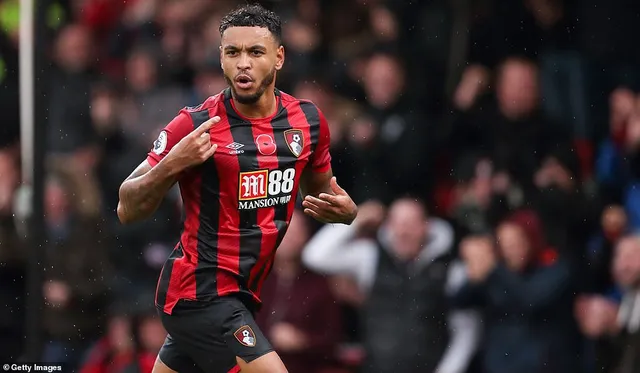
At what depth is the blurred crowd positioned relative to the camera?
8633 mm

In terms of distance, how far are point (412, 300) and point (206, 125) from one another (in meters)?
3.45

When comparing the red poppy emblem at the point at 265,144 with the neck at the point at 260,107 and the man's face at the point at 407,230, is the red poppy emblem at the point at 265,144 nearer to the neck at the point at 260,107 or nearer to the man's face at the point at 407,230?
the neck at the point at 260,107

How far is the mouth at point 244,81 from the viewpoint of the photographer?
18.6ft

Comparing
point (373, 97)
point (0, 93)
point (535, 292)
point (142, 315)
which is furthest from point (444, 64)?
point (0, 93)

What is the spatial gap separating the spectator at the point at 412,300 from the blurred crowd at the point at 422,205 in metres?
0.01

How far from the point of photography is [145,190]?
559cm

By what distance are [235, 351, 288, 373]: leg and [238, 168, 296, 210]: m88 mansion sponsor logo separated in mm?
645

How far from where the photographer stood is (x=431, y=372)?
8734 millimetres

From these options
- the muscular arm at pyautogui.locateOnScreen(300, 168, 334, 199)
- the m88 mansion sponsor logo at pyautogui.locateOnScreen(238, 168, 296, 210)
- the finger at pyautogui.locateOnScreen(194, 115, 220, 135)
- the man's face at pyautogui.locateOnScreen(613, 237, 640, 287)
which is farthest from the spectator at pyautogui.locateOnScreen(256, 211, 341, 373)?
the finger at pyautogui.locateOnScreen(194, 115, 220, 135)

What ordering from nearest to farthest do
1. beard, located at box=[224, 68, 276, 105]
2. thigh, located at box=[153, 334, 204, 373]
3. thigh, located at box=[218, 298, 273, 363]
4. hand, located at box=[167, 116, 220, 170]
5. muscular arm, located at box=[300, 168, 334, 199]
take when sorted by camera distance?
hand, located at box=[167, 116, 220, 170] < thigh, located at box=[218, 298, 273, 363] < beard, located at box=[224, 68, 276, 105] < thigh, located at box=[153, 334, 204, 373] < muscular arm, located at box=[300, 168, 334, 199]

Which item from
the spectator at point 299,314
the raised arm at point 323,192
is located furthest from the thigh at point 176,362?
the spectator at point 299,314

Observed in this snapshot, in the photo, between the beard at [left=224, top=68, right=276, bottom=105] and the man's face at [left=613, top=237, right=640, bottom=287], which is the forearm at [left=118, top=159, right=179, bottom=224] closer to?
the beard at [left=224, top=68, right=276, bottom=105]

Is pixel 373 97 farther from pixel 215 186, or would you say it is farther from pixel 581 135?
pixel 215 186

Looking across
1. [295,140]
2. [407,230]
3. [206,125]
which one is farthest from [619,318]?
[206,125]
